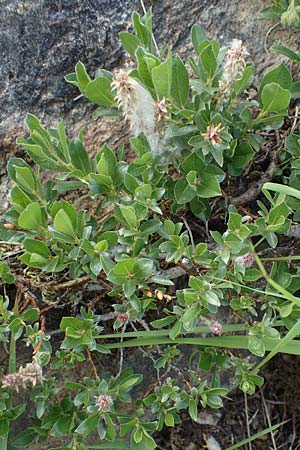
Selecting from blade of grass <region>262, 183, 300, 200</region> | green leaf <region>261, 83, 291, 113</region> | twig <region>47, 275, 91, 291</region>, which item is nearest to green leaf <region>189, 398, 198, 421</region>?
twig <region>47, 275, 91, 291</region>

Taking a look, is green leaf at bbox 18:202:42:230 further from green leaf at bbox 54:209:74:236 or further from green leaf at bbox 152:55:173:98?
green leaf at bbox 152:55:173:98

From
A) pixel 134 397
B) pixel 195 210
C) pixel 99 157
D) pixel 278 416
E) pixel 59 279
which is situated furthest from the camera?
pixel 278 416

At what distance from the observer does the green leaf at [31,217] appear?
132 centimetres

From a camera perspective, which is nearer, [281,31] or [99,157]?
[99,157]

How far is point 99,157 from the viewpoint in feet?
4.67

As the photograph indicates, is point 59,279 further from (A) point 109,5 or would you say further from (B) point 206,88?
(A) point 109,5

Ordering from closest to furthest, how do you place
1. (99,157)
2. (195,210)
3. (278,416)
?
1. (99,157)
2. (195,210)
3. (278,416)

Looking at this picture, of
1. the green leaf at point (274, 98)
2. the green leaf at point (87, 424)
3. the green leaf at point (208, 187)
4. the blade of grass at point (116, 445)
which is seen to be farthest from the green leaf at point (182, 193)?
the blade of grass at point (116, 445)

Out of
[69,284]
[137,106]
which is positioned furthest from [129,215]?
[69,284]

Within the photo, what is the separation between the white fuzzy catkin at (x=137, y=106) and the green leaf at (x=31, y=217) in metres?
0.29

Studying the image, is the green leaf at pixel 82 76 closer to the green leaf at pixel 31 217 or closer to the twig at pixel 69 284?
the green leaf at pixel 31 217

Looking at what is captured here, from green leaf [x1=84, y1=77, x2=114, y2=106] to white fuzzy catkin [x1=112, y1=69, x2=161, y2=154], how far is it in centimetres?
2

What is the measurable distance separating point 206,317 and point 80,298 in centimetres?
36

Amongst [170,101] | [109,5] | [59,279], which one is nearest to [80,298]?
[59,279]
